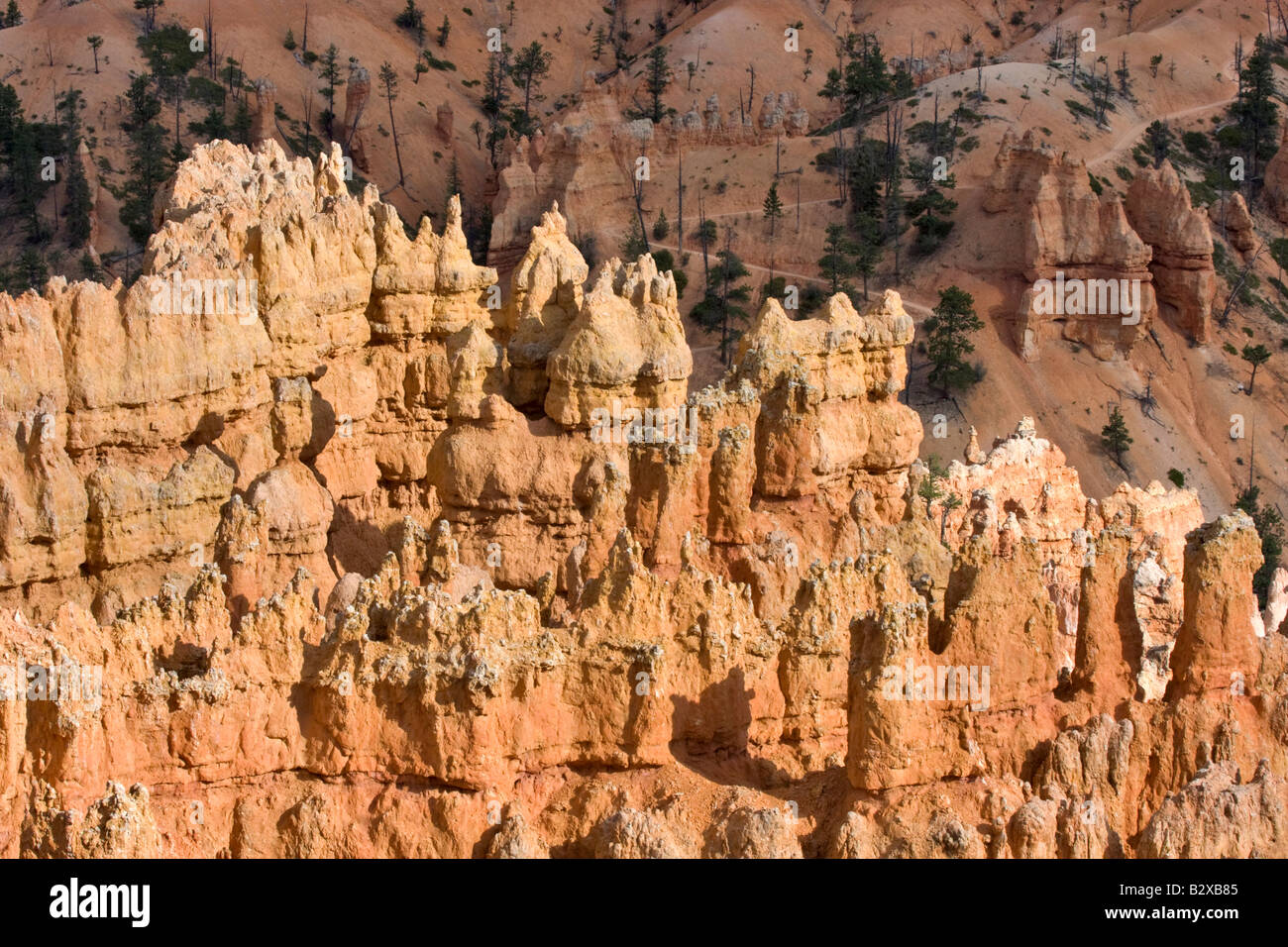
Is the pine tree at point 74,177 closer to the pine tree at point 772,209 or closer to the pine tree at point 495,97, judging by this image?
the pine tree at point 495,97

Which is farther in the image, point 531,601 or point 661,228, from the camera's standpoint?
point 661,228

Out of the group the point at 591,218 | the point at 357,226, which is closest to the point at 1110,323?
the point at 591,218

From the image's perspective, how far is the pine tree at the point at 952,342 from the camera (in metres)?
80.1

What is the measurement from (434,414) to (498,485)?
17.0 ft

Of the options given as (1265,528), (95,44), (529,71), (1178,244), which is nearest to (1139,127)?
(1178,244)

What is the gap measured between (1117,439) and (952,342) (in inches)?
295

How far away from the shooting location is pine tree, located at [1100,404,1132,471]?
3078 inches

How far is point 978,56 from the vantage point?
367 ft

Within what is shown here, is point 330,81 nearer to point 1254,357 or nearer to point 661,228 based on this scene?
point 661,228

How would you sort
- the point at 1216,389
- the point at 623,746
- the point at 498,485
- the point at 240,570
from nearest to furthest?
1. the point at 623,746
2. the point at 240,570
3. the point at 498,485
4. the point at 1216,389

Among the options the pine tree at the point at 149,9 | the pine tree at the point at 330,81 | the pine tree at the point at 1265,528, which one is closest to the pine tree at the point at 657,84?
the pine tree at the point at 330,81

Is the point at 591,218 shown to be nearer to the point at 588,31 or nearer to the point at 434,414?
the point at 588,31

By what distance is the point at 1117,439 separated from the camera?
78188mm

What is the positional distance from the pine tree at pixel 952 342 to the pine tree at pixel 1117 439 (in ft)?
18.6
